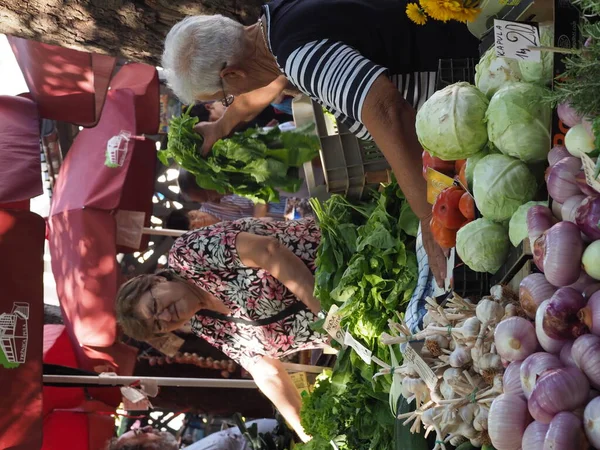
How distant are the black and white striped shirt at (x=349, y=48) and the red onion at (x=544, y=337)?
86 centimetres

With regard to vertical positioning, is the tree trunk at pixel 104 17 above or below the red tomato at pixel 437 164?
above

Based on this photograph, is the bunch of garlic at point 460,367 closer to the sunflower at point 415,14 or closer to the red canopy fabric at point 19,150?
the sunflower at point 415,14

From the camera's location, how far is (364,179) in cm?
Result: 312

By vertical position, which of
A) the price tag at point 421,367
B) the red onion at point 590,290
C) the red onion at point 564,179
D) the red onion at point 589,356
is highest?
the red onion at point 564,179

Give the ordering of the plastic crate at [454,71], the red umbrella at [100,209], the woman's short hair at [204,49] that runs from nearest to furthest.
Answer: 1. the plastic crate at [454,71]
2. the woman's short hair at [204,49]
3. the red umbrella at [100,209]

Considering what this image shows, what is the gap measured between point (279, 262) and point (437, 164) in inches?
51.8

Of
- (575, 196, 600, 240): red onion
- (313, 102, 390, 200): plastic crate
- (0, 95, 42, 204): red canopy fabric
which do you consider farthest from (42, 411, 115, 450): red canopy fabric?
(575, 196, 600, 240): red onion

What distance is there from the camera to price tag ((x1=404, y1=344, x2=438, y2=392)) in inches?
70.9

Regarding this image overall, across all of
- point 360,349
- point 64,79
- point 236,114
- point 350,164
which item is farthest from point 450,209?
point 64,79

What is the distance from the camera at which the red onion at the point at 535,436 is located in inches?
53.7

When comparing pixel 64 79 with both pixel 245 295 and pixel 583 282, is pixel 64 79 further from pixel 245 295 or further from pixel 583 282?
pixel 583 282

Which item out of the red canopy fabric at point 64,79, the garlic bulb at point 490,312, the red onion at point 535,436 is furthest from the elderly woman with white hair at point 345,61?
the red canopy fabric at point 64,79

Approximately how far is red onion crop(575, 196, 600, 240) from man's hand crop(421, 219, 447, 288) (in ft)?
2.27

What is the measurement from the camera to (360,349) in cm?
254
